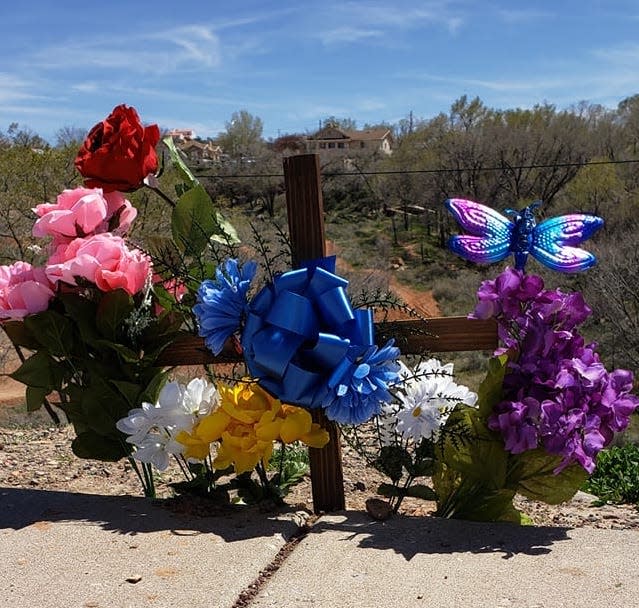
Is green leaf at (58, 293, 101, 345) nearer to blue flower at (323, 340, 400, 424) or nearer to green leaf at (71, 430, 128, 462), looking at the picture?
green leaf at (71, 430, 128, 462)

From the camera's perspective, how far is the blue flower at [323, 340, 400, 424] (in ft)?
7.55

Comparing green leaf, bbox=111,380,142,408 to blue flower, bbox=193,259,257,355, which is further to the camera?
green leaf, bbox=111,380,142,408

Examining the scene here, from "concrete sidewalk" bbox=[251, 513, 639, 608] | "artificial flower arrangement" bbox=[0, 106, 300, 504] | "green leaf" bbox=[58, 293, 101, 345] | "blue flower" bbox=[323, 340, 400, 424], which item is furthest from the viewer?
"green leaf" bbox=[58, 293, 101, 345]

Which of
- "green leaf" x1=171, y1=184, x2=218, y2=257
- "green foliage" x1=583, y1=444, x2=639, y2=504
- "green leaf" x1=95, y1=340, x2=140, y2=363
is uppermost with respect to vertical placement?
"green leaf" x1=171, y1=184, x2=218, y2=257

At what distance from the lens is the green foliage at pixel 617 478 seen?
4.21 m

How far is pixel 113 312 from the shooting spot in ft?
8.61

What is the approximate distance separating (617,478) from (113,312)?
3191 mm

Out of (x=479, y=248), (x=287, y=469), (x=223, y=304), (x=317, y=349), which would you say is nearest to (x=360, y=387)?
(x=317, y=349)

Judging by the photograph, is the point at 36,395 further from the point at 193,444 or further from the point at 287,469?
the point at 287,469

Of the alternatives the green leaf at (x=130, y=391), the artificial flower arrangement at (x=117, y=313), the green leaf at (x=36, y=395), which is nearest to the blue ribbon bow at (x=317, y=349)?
the artificial flower arrangement at (x=117, y=313)

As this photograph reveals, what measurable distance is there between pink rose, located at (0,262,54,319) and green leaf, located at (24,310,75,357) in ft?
0.10

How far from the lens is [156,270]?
2.89 m

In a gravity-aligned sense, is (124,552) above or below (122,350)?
below

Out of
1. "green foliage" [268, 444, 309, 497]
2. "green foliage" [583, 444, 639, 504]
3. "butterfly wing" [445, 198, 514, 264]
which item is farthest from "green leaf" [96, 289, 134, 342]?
"green foliage" [583, 444, 639, 504]
